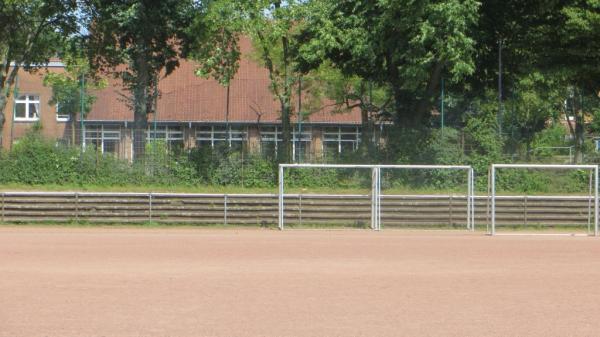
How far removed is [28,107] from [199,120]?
17.4 meters

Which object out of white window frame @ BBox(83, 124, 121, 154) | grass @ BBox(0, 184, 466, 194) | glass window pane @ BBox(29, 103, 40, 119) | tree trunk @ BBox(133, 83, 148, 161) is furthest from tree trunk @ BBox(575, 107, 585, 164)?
glass window pane @ BBox(29, 103, 40, 119)

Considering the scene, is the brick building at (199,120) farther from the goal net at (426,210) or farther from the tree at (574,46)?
the tree at (574,46)

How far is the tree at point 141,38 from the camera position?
32.1 metres

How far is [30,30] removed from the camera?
118 feet

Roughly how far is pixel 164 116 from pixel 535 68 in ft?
59.2

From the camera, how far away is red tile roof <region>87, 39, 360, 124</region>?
43.6 m

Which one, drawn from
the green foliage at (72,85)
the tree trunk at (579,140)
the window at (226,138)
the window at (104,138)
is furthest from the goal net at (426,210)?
the green foliage at (72,85)

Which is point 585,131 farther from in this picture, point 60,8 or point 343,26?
point 60,8

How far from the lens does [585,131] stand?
3522 centimetres

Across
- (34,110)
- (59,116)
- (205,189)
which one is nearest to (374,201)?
(205,189)

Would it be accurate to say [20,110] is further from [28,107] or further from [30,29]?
[30,29]

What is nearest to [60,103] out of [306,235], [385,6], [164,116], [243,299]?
[164,116]

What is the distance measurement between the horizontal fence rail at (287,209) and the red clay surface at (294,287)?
4466 mm

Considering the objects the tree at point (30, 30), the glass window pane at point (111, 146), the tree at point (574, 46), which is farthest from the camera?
the tree at point (30, 30)
